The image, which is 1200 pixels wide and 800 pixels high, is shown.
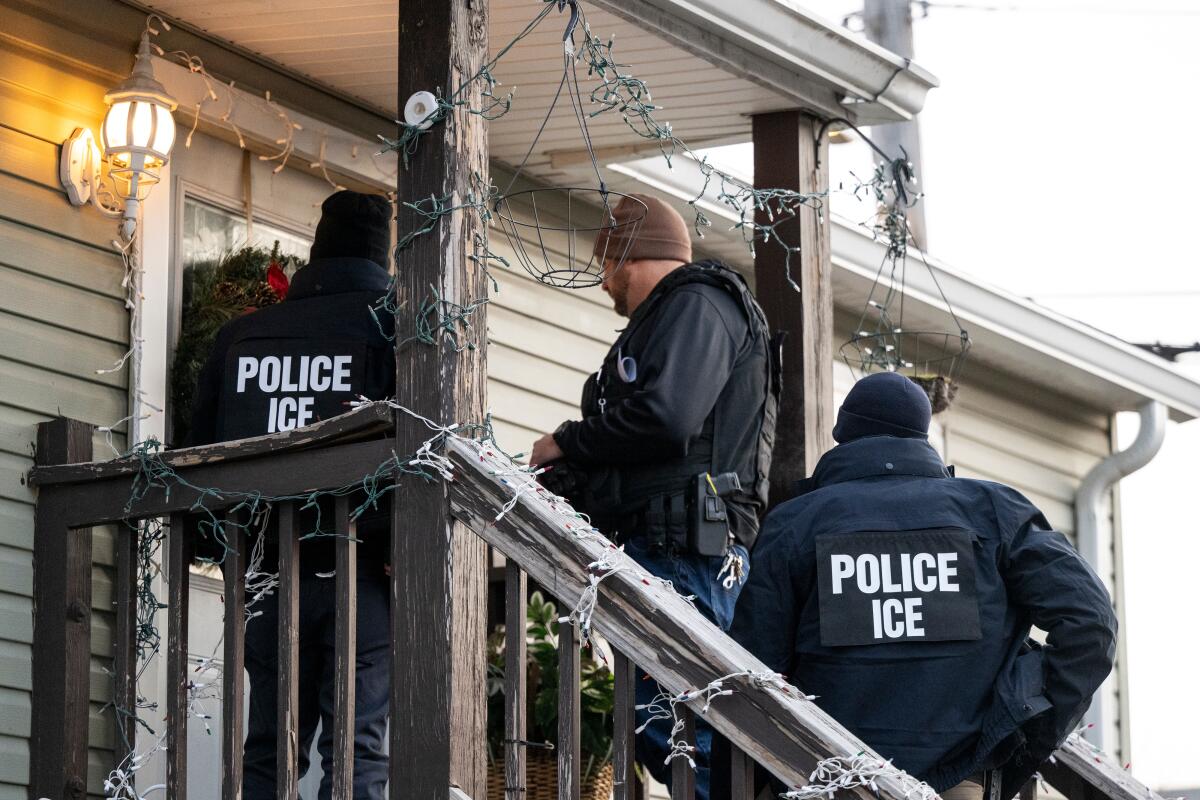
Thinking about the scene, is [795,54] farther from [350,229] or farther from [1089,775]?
[1089,775]

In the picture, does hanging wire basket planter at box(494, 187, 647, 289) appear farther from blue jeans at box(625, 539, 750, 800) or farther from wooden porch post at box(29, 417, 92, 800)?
wooden porch post at box(29, 417, 92, 800)

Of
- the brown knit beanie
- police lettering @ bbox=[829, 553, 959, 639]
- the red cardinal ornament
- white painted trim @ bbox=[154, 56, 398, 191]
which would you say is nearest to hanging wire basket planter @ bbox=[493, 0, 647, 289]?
white painted trim @ bbox=[154, 56, 398, 191]

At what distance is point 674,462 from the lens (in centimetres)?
448

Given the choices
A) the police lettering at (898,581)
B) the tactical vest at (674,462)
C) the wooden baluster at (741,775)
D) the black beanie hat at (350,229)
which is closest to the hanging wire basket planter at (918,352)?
the tactical vest at (674,462)

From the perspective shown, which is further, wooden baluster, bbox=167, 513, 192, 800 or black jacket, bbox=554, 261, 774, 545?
black jacket, bbox=554, 261, 774, 545

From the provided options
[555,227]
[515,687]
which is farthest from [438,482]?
[555,227]

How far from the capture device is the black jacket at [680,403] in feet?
14.4

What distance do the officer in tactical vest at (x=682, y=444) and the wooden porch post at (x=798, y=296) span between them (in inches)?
31.5

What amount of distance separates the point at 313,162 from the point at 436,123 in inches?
70.6

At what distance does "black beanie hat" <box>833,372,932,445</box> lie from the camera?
4055 mm

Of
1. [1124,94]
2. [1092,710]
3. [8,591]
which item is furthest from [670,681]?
[1124,94]

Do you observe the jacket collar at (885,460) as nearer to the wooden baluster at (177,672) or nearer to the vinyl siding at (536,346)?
the wooden baluster at (177,672)

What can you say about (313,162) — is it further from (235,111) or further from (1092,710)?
(1092,710)

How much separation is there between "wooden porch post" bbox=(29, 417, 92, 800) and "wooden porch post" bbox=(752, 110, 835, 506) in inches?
81.1
